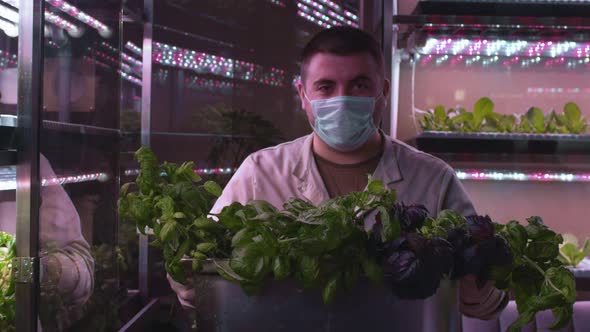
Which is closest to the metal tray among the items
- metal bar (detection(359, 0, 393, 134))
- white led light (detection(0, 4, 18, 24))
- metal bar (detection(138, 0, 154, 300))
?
white led light (detection(0, 4, 18, 24))

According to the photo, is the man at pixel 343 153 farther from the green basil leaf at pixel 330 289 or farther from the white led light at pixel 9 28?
the green basil leaf at pixel 330 289

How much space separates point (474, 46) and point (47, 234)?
A: 7.56ft

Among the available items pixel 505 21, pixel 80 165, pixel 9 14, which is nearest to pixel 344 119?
pixel 9 14

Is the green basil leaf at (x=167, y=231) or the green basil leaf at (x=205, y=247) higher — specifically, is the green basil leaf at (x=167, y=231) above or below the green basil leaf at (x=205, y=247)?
above

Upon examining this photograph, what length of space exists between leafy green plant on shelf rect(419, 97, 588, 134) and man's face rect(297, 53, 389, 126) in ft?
5.31

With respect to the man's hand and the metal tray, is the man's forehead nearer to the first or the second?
the man's hand

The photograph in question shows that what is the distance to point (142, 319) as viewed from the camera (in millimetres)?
3738

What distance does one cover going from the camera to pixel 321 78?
1.77 meters

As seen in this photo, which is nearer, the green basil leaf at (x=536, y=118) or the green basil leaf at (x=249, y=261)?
the green basil leaf at (x=249, y=261)

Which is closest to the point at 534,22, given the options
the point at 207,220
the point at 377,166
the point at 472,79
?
the point at 472,79

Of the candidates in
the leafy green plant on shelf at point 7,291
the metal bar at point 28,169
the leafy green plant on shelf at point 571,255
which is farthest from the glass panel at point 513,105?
the leafy green plant on shelf at point 7,291

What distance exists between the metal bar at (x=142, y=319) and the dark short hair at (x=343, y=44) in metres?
2.15

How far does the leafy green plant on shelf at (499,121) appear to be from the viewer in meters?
3.40

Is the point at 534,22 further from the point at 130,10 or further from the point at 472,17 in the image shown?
the point at 130,10
